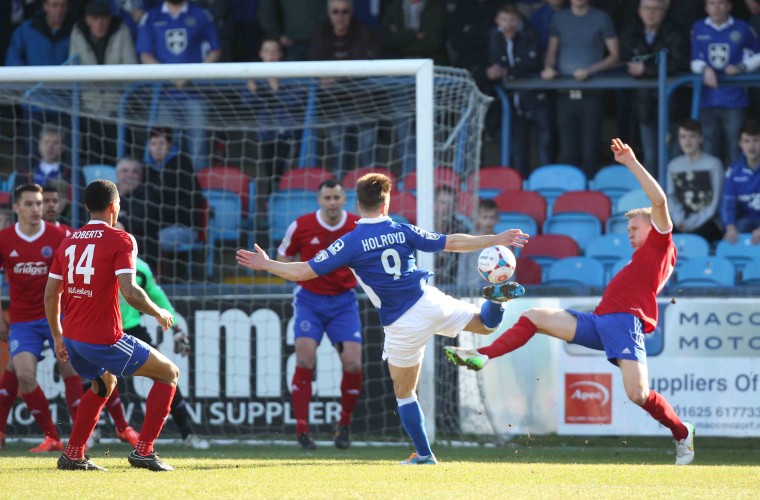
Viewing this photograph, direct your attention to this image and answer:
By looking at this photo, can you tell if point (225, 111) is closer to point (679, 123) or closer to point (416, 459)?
point (679, 123)

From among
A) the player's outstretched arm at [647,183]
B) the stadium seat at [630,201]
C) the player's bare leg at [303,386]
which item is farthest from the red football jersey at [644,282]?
the stadium seat at [630,201]

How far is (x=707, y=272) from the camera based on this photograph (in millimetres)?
11055

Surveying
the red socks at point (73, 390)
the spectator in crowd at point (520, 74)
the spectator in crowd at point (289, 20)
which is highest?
the spectator in crowd at point (289, 20)

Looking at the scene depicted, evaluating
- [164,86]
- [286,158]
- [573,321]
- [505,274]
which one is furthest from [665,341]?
[164,86]

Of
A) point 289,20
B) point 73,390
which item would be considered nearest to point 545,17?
point 289,20

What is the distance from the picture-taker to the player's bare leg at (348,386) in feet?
31.7

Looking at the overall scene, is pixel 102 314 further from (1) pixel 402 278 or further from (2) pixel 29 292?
(2) pixel 29 292

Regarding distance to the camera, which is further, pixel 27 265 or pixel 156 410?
pixel 27 265

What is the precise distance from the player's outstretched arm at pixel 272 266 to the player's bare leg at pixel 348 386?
2465 mm

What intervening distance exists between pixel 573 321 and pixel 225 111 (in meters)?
5.65

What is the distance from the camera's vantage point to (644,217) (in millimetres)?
8258

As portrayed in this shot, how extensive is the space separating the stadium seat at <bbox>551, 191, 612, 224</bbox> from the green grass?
10.1 ft

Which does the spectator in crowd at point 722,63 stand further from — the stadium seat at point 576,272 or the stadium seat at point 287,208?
the stadium seat at point 287,208

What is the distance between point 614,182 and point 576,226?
2.82 ft
